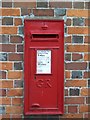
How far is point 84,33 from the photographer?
11.0 ft

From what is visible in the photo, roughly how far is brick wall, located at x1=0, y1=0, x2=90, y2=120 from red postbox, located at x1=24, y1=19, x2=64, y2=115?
65 mm

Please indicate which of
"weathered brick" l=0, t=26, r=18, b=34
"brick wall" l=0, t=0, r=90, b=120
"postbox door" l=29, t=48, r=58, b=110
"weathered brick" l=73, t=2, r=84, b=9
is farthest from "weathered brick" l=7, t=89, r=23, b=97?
"weathered brick" l=73, t=2, r=84, b=9

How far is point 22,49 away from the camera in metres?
3.33

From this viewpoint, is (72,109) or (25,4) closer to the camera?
(25,4)

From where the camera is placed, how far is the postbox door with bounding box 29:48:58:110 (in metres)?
3.31

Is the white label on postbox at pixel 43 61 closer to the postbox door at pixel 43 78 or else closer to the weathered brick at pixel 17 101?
the postbox door at pixel 43 78

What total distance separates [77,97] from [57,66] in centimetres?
42

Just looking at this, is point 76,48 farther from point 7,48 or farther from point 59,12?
point 7,48

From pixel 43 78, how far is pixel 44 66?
133mm

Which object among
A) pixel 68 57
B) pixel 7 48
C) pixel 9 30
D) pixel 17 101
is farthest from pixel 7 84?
pixel 68 57

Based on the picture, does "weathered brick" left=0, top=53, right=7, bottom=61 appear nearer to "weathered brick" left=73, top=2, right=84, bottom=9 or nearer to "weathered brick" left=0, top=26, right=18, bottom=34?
"weathered brick" left=0, top=26, right=18, bottom=34

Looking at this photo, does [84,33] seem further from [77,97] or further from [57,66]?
[77,97]

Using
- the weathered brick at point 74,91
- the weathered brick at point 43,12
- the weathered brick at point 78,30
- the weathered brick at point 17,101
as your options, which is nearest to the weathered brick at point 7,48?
the weathered brick at point 43,12

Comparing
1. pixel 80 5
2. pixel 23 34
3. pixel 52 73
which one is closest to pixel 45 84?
pixel 52 73
